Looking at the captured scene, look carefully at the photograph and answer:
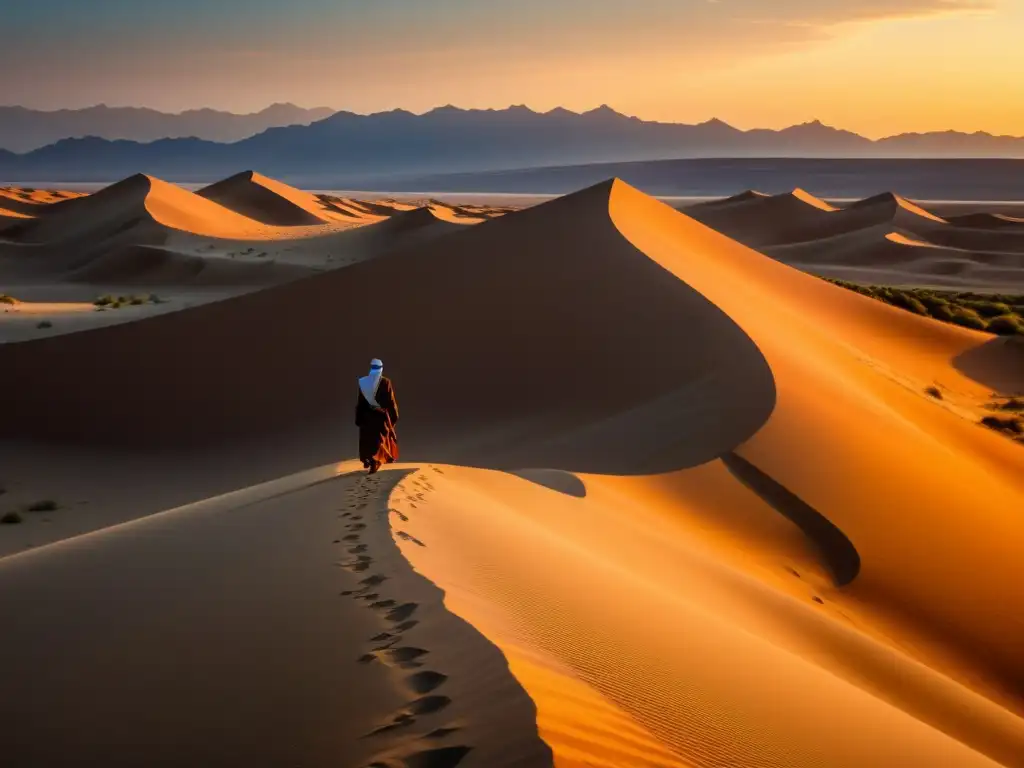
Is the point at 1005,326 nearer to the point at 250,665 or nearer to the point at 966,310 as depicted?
the point at 966,310

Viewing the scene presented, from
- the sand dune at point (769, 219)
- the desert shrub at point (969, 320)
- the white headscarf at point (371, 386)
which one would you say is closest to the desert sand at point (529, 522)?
the white headscarf at point (371, 386)

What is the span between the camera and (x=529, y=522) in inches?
279

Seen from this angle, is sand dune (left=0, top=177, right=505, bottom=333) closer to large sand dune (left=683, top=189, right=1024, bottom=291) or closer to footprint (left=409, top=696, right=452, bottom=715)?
large sand dune (left=683, top=189, right=1024, bottom=291)

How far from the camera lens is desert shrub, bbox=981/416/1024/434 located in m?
16.2

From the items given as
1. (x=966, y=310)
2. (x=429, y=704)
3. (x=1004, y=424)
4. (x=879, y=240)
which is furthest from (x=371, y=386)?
(x=879, y=240)

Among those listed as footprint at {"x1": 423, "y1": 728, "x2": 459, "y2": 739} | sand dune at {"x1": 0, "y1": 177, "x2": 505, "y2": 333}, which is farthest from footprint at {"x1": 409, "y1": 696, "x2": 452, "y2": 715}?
sand dune at {"x1": 0, "y1": 177, "x2": 505, "y2": 333}

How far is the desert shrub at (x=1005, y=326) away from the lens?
2656 cm

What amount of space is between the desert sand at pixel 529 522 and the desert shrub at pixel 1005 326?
3.07 meters

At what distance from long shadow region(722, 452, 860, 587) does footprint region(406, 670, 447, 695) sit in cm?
562

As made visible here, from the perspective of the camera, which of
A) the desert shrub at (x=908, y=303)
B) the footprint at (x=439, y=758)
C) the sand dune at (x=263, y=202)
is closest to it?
the footprint at (x=439, y=758)

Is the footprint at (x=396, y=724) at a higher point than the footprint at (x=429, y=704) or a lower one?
lower

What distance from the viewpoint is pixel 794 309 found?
66.1ft

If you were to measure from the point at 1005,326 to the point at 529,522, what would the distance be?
23688 mm

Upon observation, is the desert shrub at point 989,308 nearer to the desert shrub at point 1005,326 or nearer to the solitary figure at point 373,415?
the desert shrub at point 1005,326
